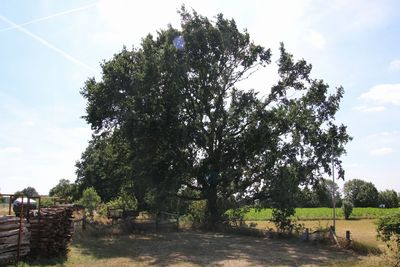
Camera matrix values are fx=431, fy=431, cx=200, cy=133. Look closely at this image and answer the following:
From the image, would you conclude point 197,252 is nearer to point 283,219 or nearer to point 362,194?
point 283,219

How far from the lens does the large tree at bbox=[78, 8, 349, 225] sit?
96.3 ft

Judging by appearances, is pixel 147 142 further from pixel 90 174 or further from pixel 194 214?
pixel 90 174

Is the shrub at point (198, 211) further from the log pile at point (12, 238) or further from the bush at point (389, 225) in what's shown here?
the bush at point (389, 225)

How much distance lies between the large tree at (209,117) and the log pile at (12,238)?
13.9m

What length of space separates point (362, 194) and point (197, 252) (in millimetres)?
88985

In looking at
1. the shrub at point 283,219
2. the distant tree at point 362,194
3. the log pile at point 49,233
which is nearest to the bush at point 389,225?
the log pile at point 49,233

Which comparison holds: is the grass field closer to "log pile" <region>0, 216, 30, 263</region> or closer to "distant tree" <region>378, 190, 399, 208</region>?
"log pile" <region>0, 216, 30, 263</region>

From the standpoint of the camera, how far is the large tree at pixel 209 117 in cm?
2934

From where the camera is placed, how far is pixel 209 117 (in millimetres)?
32094

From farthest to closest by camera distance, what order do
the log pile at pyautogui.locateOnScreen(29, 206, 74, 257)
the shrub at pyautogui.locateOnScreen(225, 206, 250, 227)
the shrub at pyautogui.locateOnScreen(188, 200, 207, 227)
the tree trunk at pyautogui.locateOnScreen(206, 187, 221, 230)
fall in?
the shrub at pyautogui.locateOnScreen(188, 200, 207, 227), the shrub at pyautogui.locateOnScreen(225, 206, 250, 227), the tree trunk at pyautogui.locateOnScreen(206, 187, 221, 230), the log pile at pyautogui.locateOnScreen(29, 206, 74, 257)

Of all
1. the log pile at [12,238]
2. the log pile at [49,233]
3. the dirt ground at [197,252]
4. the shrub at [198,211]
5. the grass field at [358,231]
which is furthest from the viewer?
the shrub at [198,211]

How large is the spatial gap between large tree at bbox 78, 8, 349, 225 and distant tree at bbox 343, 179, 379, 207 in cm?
7323

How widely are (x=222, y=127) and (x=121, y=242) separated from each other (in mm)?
12341

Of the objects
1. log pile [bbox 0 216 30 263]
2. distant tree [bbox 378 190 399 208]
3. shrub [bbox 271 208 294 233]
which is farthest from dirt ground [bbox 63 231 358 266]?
distant tree [bbox 378 190 399 208]
